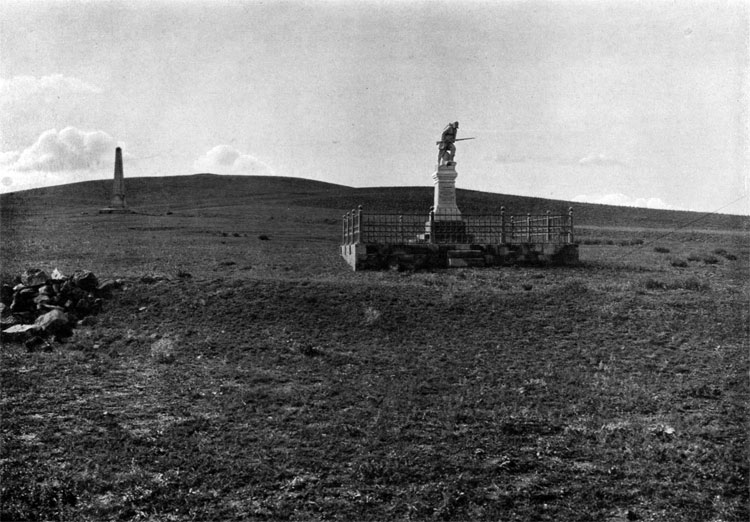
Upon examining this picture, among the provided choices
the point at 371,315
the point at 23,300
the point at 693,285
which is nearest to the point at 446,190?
the point at 693,285

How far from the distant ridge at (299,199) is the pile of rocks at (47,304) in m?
41.6

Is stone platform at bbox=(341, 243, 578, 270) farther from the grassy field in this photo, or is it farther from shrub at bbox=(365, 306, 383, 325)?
shrub at bbox=(365, 306, 383, 325)

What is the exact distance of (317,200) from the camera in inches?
2731

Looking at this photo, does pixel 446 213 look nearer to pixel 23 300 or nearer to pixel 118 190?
pixel 23 300

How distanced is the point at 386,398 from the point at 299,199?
6168cm

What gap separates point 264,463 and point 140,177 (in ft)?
302

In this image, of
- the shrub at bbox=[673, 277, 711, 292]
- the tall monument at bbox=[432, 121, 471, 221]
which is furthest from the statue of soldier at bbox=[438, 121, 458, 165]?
the shrub at bbox=[673, 277, 711, 292]

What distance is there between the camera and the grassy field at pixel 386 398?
6.42m

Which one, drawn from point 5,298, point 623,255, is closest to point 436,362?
point 5,298

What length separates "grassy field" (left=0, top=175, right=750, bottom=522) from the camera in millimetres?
6422

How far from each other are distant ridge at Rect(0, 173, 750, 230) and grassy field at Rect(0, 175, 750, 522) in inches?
1643

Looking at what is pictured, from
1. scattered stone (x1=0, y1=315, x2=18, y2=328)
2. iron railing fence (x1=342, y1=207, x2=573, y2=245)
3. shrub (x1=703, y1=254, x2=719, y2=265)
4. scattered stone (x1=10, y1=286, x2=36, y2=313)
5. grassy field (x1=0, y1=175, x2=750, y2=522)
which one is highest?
iron railing fence (x1=342, y1=207, x2=573, y2=245)

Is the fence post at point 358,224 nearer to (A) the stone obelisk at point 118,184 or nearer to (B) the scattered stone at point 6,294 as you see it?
(B) the scattered stone at point 6,294

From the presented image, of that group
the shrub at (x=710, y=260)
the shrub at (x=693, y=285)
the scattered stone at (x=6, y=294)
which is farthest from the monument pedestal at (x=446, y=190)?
the scattered stone at (x=6, y=294)
